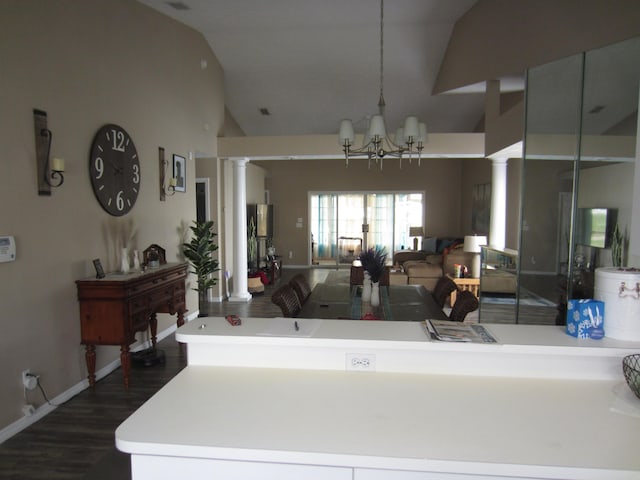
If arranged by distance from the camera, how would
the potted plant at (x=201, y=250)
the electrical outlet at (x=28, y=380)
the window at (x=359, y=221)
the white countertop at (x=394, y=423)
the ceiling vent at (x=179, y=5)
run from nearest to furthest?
the white countertop at (x=394, y=423), the electrical outlet at (x=28, y=380), the ceiling vent at (x=179, y=5), the potted plant at (x=201, y=250), the window at (x=359, y=221)

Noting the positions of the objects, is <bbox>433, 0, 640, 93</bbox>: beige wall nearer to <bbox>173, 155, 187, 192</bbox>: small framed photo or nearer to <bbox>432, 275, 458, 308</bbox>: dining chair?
<bbox>432, 275, 458, 308</bbox>: dining chair

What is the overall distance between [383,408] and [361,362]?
11.2 inches

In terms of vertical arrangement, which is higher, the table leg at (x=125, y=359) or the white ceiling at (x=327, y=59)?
the white ceiling at (x=327, y=59)

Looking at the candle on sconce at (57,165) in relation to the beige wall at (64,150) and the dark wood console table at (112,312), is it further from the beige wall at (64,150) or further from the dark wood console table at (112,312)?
the dark wood console table at (112,312)

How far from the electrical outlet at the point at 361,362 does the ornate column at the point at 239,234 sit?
510 centimetres

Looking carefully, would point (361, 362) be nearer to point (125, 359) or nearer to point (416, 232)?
point (125, 359)

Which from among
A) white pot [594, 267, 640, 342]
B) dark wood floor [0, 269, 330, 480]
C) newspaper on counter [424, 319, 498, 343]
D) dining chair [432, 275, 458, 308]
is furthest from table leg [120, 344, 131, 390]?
white pot [594, 267, 640, 342]

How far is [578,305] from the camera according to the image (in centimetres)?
155

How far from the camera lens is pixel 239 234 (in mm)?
Result: 6441

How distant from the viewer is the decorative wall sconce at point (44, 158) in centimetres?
269

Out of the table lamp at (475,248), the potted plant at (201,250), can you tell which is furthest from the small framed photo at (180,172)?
the table lamp at (475,248)

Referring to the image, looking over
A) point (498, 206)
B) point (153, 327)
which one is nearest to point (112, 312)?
point (153, 327)

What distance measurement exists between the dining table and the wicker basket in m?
1.42

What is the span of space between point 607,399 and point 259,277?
20.2ft
